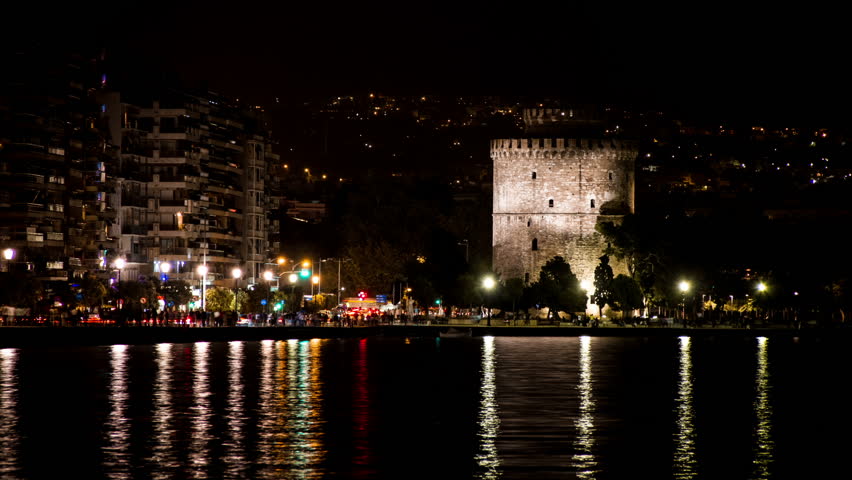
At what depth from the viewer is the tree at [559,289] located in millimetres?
85062

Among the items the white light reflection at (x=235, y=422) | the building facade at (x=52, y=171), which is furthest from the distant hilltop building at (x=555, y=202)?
the white light reflection at (x=235, y=422)

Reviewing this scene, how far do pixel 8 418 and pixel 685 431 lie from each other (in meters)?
13.7

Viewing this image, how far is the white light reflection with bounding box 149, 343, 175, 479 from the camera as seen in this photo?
2600cm

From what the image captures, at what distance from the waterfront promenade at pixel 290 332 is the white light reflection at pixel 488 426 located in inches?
741

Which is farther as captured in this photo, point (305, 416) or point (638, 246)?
point (638, 246)

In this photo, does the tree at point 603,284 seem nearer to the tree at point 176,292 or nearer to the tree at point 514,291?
the tree at point 514,291

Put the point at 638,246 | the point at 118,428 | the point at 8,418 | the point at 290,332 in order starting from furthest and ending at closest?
the point at 638,246 → the point at 290,332 → the point at 8,418 → the point at 118,428

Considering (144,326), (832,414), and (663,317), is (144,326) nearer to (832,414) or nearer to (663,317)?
(663,317)

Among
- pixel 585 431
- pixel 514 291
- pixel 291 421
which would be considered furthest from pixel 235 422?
pixel 514 291

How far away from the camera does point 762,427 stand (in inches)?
1297

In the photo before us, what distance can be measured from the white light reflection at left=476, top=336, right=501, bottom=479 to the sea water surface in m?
0.06

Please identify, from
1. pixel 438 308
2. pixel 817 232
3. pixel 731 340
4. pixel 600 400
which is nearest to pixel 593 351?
pixel 731 340

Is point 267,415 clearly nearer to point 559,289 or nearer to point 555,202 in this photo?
point 559,289

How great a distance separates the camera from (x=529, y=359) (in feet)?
184
